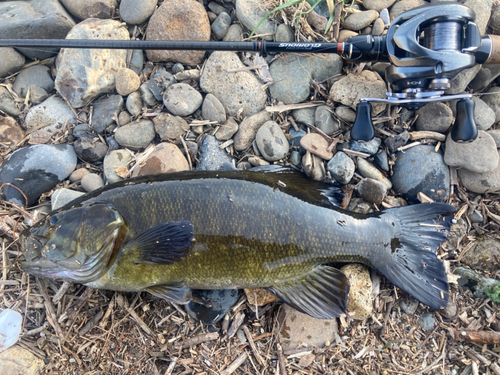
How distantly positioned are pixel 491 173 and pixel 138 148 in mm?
3768

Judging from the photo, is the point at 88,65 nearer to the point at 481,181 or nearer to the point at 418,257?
the point at 418,257

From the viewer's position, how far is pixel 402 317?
3.29 metres

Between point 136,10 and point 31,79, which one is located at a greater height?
point 136,10

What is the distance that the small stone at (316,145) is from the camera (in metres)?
3.33

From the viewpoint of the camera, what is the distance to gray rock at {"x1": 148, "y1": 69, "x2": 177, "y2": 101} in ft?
11.4

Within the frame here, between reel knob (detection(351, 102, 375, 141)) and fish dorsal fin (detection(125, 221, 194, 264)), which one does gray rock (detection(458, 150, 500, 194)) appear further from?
fish dorsal fin (detection(125, 221, 194, 264))

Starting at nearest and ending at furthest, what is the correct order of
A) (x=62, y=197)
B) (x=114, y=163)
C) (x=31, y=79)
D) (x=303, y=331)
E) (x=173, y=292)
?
(x=173, y=292) → (x=303, y=331) → (x=62, y=197) → (x=114, y=163) → (x=31, y=79)

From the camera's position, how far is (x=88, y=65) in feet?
11.3

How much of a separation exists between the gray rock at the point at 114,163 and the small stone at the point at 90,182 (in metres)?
0.11

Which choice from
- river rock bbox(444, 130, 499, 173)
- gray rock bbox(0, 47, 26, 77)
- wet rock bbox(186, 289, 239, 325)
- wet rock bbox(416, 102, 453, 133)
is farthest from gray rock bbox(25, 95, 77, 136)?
river rock bbox(444, 130, 499, 173)

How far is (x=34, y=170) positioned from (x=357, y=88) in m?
3.51

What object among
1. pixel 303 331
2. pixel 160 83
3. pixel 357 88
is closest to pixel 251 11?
pixel 160 83

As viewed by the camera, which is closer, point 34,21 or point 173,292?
point 173,292

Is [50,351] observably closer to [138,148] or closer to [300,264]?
[138,148]
